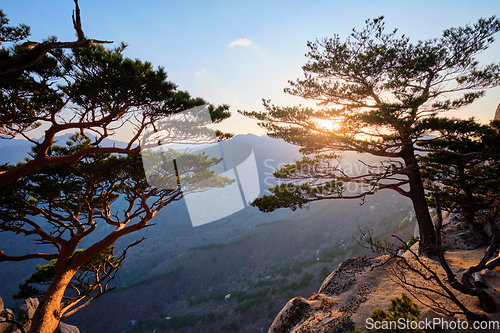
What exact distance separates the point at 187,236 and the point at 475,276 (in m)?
60.4

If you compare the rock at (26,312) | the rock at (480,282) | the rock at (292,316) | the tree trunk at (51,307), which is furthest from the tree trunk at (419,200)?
the rock at (26,312)

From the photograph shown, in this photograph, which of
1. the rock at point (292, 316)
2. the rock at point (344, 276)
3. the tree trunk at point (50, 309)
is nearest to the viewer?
the rock at point (292, 316)

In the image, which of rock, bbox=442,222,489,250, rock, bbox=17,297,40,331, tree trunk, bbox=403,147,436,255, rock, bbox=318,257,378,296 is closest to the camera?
rock, bbox=318,257,378,296

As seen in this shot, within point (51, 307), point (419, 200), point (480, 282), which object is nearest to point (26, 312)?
point (51, 307)

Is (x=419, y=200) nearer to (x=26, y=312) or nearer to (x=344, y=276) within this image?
(x=344, y=276)

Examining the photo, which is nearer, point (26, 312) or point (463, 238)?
point (463, 238)

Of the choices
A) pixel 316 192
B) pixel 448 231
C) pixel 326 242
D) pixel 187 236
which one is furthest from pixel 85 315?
pixel 448 231

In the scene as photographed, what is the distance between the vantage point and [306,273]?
1178 inches

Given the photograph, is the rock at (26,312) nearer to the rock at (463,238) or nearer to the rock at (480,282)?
the rock at (480,282)

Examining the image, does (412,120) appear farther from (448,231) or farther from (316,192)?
(448,231)

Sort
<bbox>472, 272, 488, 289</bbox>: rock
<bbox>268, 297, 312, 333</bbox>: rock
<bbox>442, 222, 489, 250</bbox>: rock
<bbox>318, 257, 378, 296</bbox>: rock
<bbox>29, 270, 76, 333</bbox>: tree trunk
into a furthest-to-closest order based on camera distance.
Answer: <bbox>442, 222, 489, 250</bbox>: rock, <bbox>318, 257, 378, 296</bbox>: rock, <bbox>29, 270, 76, 333</bbox>: tree trunk, <bbox>268, 297, 312, 333</bbox>: rock, <bbox>472, 272, 488, 289</bbox>: rock

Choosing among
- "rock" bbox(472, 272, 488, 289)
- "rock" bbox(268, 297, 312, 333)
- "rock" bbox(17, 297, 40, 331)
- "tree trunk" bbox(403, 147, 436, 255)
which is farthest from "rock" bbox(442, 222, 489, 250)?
"rock" bbox(17, 297, 40, 331)

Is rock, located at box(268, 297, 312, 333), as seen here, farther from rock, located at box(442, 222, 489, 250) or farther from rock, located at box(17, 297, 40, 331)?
rock, located at box(17, 297, 40, 331)

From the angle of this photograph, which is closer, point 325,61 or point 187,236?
point 325,61
